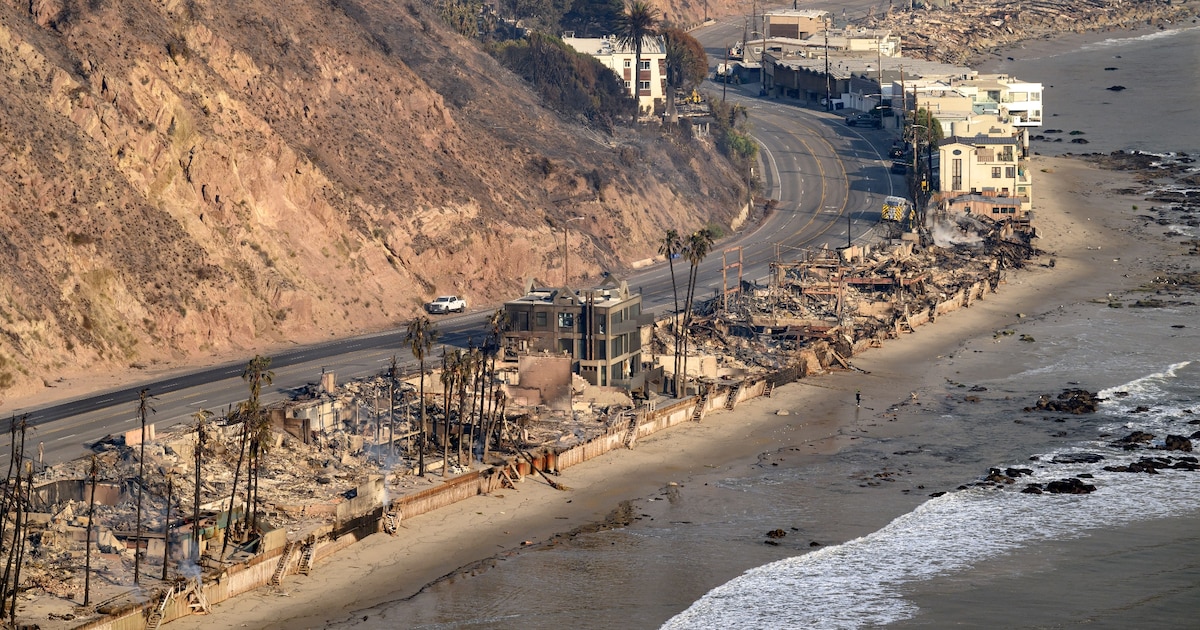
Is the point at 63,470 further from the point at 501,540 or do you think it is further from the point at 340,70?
the point at 340,70

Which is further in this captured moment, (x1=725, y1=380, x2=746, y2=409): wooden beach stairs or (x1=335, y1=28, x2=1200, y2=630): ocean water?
(x1=725, y1=380, x2=746, y2=409): wooden beach stairs

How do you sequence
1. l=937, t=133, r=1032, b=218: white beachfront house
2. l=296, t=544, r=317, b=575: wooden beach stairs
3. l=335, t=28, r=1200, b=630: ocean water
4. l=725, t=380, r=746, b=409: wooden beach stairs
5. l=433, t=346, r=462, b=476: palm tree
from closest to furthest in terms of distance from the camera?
l=335, t=28, r=1200, b=630: ocean water, l=296, t=544, r=317, b=575: wooden beach stairs, l=433, t=346, r=462, b=476: palm tree, l=725, t=380, r=746, b=409: wooden beach stairs, l=937, t=133, r=1032, b=218: white beachfront house

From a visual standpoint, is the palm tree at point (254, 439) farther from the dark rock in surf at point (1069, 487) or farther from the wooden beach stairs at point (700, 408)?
the dark rock in surf at point (1069, 487)

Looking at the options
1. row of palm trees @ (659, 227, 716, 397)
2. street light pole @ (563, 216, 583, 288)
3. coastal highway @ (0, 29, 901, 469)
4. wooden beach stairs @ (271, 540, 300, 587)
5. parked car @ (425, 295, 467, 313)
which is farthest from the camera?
street light pole @ (563, 216, 583, 288)

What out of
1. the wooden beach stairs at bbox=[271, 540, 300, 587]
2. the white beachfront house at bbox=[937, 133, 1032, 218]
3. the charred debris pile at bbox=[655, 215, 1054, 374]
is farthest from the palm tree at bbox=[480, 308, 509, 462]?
the white beachfront house at bbox=[937, 133, 1032, 218]

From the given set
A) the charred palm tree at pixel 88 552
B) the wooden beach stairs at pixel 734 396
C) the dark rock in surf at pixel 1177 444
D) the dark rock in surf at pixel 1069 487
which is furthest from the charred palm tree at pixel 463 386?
the dark rock in surf at pixel 1177 444

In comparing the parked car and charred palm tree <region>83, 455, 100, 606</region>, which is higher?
the parked car

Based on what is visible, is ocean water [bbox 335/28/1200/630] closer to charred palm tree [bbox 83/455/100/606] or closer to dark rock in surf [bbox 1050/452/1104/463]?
dark rock in surf [bbox 1050/452/1104/463]
